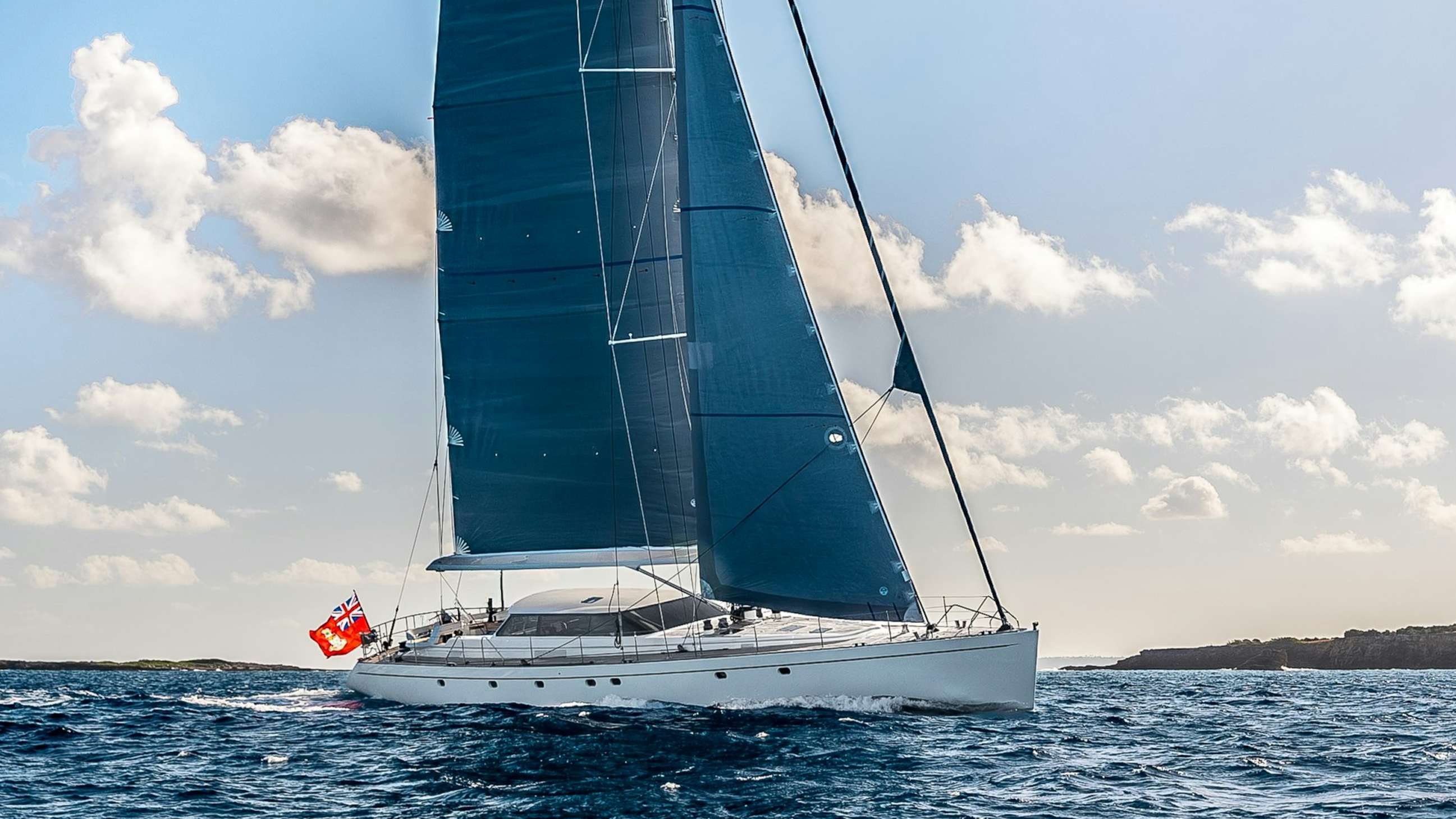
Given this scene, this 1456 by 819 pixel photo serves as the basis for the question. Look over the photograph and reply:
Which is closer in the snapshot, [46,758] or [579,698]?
[46,758]

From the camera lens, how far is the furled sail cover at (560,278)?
30.4m

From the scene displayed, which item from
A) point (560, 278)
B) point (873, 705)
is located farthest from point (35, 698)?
point (873, 705)

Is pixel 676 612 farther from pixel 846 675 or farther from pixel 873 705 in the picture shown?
pixel 873 705

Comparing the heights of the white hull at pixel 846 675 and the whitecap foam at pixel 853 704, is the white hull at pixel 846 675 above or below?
above

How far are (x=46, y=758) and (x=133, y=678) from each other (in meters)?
50.9

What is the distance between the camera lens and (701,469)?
26312 millimetres

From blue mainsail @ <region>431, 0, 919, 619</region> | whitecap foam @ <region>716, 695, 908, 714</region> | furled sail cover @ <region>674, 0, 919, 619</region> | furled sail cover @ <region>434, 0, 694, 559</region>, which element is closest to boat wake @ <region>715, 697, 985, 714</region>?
whitecap foam @ <region>716, 695, 908, 714</region>

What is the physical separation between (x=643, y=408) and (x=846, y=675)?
30.6 feet

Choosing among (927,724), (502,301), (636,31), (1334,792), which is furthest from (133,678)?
(1334,792)

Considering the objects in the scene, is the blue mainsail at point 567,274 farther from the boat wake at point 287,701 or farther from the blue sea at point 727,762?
the blue sea at point 727,762

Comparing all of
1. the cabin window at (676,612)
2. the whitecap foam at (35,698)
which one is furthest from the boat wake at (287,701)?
the cabin window at (676,612)

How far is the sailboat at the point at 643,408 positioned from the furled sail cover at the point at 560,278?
0.06 metres

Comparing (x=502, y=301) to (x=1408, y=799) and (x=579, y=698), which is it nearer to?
(x=579, y=698)

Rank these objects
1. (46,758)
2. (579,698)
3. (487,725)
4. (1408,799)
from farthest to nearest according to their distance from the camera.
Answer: (579,698) < (487,725) < (46,758) < (1408,799)
